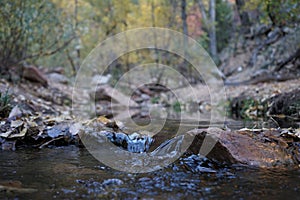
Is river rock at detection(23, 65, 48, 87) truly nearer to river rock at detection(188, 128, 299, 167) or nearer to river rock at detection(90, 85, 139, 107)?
river rock at detection(90, 85, 139, 107)

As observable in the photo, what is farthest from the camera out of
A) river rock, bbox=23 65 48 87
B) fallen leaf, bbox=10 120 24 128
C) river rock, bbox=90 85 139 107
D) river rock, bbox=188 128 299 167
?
river rock, bbox=90 85 139 107

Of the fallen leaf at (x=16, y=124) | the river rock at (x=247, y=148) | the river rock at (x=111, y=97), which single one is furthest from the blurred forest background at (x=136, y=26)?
the river rock at (x=247, y=148)

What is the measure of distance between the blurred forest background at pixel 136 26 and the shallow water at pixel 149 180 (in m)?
5.27

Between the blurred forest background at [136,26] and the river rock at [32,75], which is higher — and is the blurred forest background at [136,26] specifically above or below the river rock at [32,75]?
above

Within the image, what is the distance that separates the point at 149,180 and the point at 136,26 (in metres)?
14.4

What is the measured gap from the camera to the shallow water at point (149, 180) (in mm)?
2059

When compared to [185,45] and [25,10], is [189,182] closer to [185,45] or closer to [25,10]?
[25,10]

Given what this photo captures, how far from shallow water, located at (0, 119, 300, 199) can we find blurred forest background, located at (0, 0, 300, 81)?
17.3ft

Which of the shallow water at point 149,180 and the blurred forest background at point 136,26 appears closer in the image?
the shallow water at point 149,180

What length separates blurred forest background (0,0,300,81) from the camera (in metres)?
7.94

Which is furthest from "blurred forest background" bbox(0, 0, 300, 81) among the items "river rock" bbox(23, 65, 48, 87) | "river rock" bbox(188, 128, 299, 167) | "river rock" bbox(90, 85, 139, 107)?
"river rock" bbox(188, 128, 299, 167)

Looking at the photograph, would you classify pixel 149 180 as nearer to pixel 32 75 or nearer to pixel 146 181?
pixel 146 181

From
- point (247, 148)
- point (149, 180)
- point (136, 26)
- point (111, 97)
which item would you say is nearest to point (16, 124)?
point (149, 180)

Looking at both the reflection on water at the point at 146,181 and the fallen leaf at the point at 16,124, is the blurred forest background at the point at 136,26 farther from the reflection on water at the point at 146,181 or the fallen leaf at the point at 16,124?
the reflection on water at the point at 146,181
